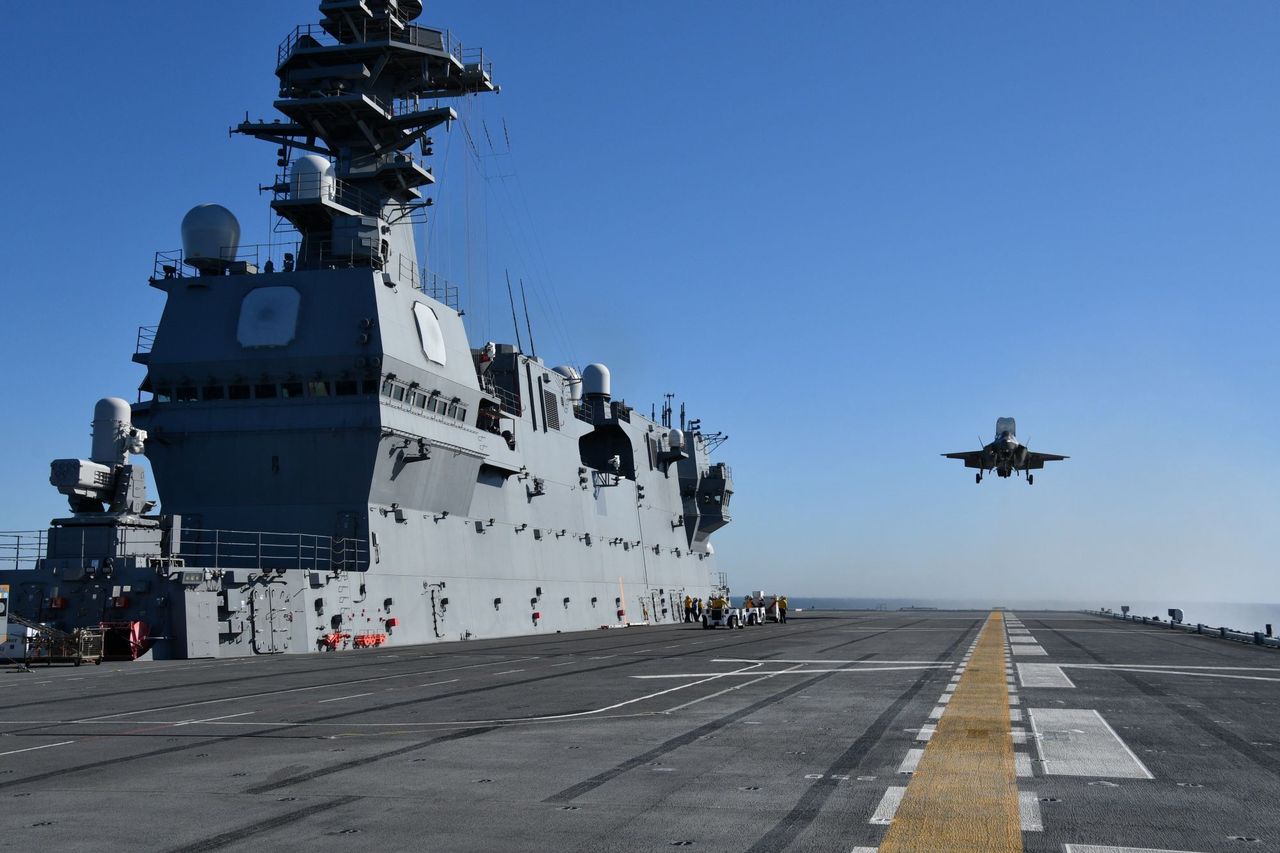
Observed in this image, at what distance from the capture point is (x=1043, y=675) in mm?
19469

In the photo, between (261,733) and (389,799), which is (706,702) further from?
(389,799)

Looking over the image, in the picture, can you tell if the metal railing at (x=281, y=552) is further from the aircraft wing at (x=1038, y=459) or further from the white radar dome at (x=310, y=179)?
the aircraft wing at (x=1038, y=459)

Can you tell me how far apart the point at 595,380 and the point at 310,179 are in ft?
73.3

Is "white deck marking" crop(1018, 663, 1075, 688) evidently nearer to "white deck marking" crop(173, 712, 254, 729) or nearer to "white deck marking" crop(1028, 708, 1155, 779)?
"white deck marking" crop(1028, 708, 1155, 779)

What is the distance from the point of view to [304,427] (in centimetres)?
3009

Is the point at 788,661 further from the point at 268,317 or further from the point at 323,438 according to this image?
the point at 268,317

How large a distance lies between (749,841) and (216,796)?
4143 mm

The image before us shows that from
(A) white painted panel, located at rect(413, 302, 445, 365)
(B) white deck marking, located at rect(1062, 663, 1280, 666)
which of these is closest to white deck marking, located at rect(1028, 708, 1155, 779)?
(B) white deck marking, located at rect(1062, 663, 1280, 666)

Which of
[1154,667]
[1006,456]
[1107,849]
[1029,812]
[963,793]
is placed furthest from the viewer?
[1006,456]

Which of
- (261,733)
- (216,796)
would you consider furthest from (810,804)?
(261,733)

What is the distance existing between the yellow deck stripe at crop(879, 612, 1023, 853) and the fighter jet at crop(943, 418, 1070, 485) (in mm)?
Result: 49821

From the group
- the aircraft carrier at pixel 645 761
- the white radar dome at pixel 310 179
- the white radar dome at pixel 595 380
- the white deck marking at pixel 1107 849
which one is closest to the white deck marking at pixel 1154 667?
the aircraft carrier at pixel 645 761

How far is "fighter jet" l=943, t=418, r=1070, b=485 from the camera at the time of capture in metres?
61.0

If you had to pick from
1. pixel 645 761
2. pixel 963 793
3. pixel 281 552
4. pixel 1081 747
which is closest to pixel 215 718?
pixel 645 761
